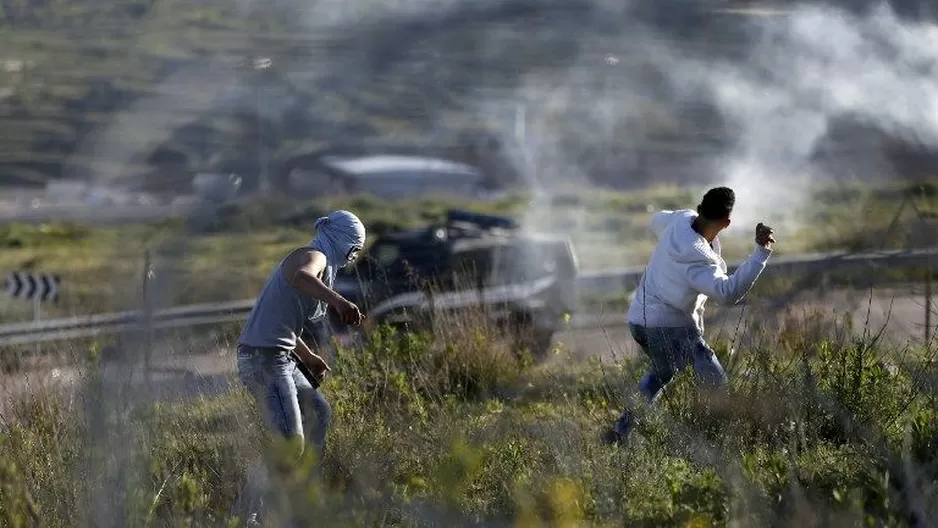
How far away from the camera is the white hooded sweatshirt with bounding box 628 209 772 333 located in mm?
7035

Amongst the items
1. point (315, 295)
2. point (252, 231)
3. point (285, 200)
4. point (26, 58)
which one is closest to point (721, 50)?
point (285, 200)

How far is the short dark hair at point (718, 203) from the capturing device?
7.14 meters

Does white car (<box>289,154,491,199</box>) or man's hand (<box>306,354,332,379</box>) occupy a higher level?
man's hand (<box>306,354,332,379</box>)

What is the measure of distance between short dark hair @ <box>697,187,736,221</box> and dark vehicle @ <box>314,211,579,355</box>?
405cm

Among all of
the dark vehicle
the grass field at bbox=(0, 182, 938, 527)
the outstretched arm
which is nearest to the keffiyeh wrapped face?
the grass field at bbox=(0, 182, 938, 527)

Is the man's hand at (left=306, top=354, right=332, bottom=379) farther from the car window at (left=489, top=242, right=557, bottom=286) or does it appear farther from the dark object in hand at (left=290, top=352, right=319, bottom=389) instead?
the car window at (left=489, top=242, right=557, bottom=286)

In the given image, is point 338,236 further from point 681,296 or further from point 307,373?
point 681,296

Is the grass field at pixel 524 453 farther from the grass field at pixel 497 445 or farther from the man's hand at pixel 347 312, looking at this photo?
the man's hand at pixel 347 312

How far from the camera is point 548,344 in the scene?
37.6 feet

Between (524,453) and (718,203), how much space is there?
1643 millimetres

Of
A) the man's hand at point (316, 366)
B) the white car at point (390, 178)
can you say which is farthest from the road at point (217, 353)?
the white car at point (390, 178)

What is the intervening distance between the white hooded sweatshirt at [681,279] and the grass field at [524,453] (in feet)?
1.15

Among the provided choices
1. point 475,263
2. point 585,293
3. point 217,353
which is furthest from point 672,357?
point 585,293

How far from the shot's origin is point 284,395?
6.39m
